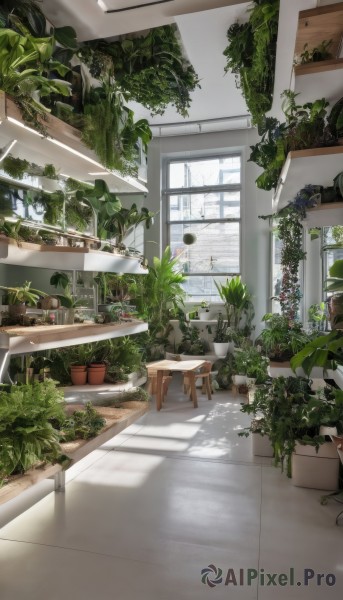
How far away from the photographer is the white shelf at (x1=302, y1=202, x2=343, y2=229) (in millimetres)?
3154

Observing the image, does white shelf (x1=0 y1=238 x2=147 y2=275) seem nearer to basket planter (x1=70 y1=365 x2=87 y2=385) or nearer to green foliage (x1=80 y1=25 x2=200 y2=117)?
basket planter (x1=70 y1=365 x2=87 y2=385)

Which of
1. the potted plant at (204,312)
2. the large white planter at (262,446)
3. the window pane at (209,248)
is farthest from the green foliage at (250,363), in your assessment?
the window pane at (209,248)

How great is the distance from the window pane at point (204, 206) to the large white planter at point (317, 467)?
17.1 feet

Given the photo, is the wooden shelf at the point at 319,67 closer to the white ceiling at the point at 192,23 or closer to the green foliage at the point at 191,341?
the white ceiling at the point at 192,23

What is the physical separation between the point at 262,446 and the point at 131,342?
2.01m

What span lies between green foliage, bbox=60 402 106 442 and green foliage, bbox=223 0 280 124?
306 centimetres

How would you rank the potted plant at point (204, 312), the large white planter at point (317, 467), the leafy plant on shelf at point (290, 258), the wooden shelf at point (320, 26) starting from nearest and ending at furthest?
the wooden shelf at point (320, 26) → the large white planter at point (317, 467) → the leafy plant on shelf at point (290, 258) → the potted plant at point (204, 312)

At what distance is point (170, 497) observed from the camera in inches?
125

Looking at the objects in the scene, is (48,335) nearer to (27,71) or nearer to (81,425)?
(81,425)

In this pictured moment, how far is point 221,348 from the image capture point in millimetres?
7043

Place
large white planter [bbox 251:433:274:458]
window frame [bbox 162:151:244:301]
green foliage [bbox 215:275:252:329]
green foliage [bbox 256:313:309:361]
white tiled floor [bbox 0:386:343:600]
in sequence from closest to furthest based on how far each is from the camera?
white tiled floor [bbox 0:386:343:600]
green foliage [bbox 256:313:309:361]
large white planter [bbox 251:433:274:458]
green foliage [bbox 215:275:252:329]
window frame [bbox 162:151:244:301]

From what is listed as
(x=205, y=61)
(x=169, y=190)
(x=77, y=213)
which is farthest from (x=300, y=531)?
(x=169, y=190)

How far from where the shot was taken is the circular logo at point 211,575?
2.21 metres

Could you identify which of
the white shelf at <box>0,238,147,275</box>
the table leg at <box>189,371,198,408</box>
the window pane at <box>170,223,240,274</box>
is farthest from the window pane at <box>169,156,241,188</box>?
the white shelf at <box>0,238,147,275</box>
